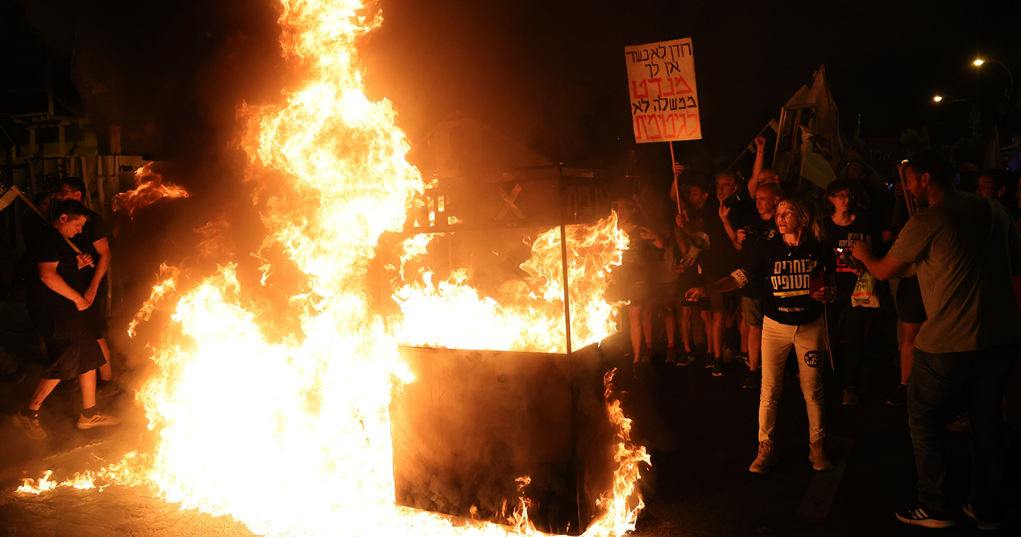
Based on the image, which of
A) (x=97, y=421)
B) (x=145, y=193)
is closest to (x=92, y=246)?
(x=145, y=193)

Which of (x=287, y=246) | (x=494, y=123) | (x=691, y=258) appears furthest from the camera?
(x=691, y=258)

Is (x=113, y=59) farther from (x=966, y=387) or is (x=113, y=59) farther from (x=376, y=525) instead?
(x=966, y=387)

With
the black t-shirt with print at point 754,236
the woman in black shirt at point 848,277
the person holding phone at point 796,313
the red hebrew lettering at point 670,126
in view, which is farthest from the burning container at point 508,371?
the red hebrew lettering at point 670,126

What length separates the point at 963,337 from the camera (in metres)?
3.84

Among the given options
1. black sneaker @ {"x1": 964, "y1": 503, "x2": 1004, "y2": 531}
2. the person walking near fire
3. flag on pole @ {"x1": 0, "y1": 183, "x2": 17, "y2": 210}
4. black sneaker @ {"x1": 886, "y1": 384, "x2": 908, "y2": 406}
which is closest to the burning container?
black sneaker @ {"x1": 964, "y1": 503, "x2": 1004, "y2": 531}

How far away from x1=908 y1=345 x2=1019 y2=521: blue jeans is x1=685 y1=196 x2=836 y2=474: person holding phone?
868mm

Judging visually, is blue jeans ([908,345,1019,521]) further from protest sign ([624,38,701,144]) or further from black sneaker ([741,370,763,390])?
protest sign ([624,38,701,144])

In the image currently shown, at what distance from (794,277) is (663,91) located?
349cm

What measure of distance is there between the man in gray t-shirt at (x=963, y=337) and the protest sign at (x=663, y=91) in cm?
368

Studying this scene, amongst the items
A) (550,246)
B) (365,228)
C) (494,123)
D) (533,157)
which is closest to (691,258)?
(533,157)

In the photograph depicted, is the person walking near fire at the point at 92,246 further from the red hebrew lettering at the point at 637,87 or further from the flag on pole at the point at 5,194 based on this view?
the red hebrew lettering at the point at 637,87

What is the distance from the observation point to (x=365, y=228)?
4.97 metres

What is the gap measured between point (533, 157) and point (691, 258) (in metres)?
2.56

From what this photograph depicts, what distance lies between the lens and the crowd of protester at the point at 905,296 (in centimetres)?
391
